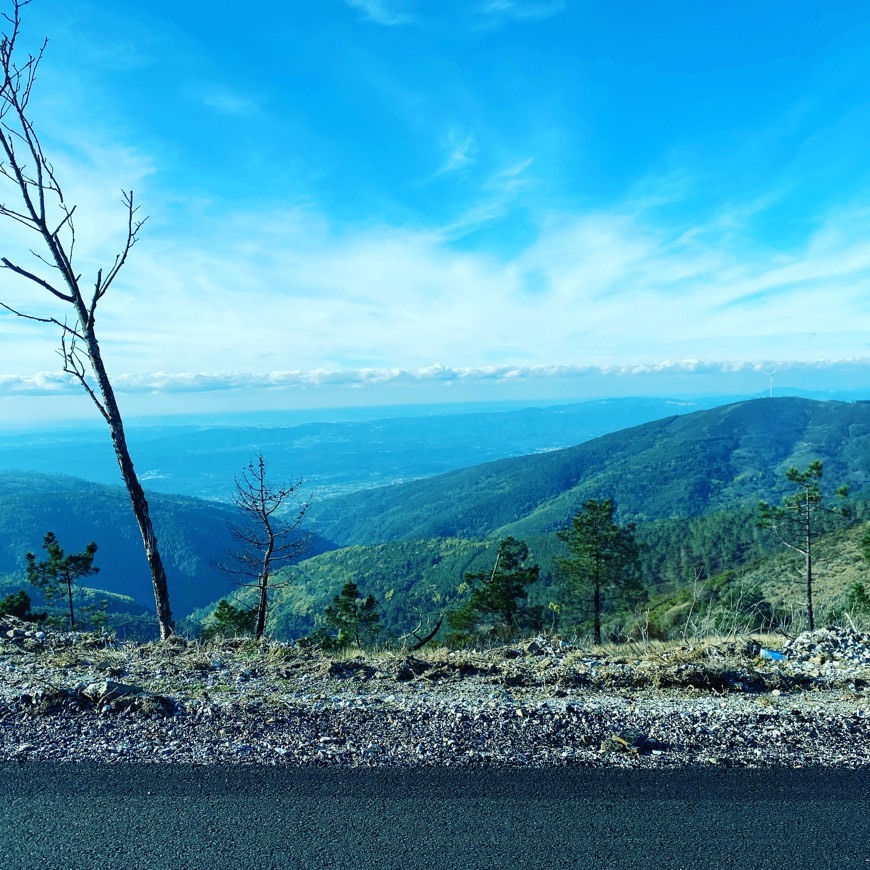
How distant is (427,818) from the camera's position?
3.68 meters

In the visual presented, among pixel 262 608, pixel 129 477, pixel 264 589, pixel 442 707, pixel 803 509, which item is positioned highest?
pixel 129 477

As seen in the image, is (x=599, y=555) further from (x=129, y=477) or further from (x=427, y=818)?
(x=427, y=818)

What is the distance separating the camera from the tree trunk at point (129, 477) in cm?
996

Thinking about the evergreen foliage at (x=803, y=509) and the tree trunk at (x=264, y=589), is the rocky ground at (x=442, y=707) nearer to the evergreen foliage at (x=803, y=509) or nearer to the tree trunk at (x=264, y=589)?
the tree trunk at (x=264, y=589)

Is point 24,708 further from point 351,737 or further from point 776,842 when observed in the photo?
point 776,842

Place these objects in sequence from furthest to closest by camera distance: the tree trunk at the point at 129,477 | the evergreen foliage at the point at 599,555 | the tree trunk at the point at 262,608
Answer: the evergreen foliage at the point at 599,555 < the tree trunk at the point at 262,608 < the tree trunk at the point at 129,477

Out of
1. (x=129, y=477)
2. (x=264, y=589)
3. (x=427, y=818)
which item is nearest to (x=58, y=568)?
(x=264, y=589)

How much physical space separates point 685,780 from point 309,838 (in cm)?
264

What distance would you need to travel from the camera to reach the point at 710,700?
5.62m

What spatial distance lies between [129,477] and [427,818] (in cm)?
866

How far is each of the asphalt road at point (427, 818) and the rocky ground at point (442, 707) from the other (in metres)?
0.26

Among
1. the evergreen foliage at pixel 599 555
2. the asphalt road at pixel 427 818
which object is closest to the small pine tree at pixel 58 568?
the evergreen foliage at pixel 599 555

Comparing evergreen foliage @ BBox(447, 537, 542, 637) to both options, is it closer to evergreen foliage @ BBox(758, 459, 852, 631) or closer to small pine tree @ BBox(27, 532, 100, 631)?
evergreen foliage @ BBox(758, 459, 852, 631)

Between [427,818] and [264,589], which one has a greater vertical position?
[427,818]
